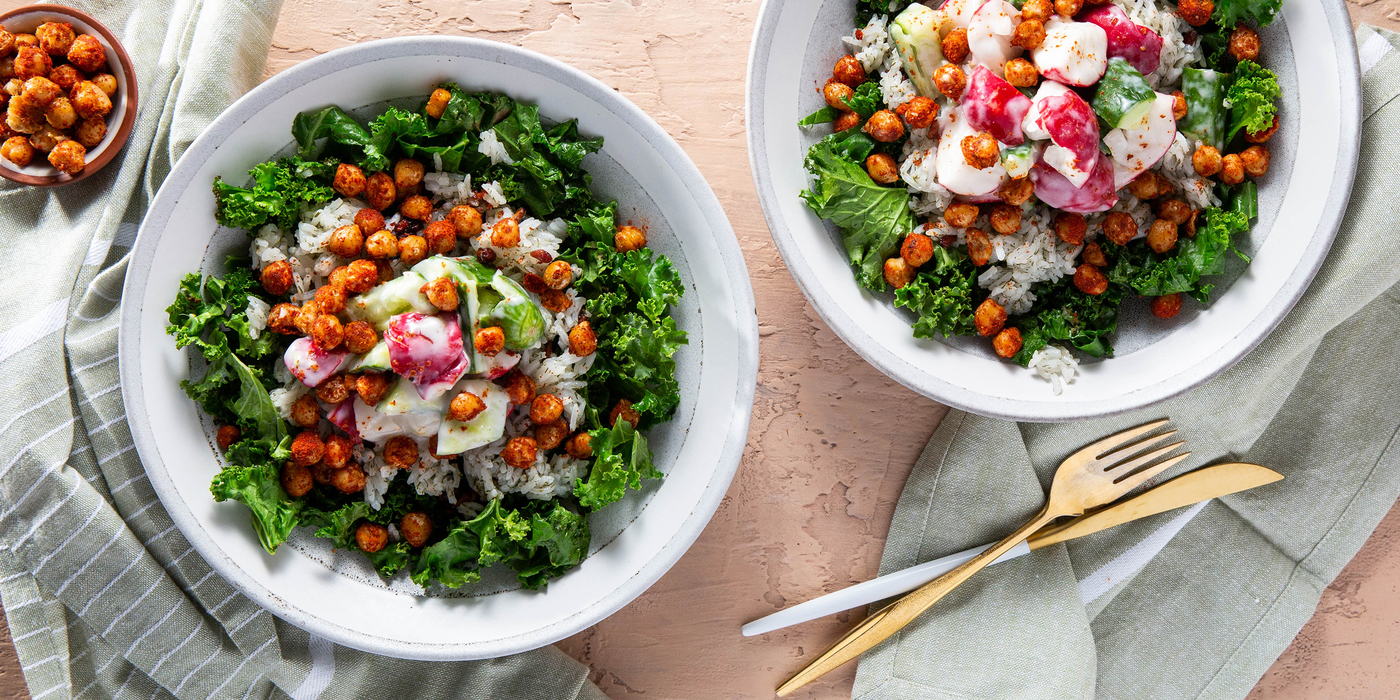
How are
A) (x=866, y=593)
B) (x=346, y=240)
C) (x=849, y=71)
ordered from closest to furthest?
(x=346, y=240) < (x=849, y=71) < (x=866, y=593)

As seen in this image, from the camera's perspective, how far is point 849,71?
96.7 inches

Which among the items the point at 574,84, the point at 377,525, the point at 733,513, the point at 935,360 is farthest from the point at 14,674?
the point at 935,360

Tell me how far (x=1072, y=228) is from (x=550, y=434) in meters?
1.51

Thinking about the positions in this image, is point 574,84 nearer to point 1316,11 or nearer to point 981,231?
point 981,231

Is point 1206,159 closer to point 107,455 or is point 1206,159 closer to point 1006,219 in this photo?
point 1006,219

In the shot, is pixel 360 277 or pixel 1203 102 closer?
pixel 360 277

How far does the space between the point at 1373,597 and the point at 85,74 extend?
433cm

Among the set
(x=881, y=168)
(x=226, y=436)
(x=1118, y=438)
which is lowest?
(x=1118, y=438)

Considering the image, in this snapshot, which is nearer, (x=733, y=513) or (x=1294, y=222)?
(x=1294, y=222)

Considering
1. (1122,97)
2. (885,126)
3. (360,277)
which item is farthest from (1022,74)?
(360,277)

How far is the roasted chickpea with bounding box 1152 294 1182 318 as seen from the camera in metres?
2.48

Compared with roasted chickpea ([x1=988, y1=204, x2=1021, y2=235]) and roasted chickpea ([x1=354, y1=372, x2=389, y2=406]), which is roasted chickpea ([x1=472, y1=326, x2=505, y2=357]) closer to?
roasted chickpea ([x1=354, y1=372, x2=389, y2=406])

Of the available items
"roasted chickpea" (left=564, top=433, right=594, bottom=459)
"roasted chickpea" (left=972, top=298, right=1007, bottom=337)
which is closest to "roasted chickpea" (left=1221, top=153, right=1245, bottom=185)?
"roasted chickpea" (left=972, top=298, right=1007, bottom=337)

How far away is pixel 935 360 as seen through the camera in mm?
2463
